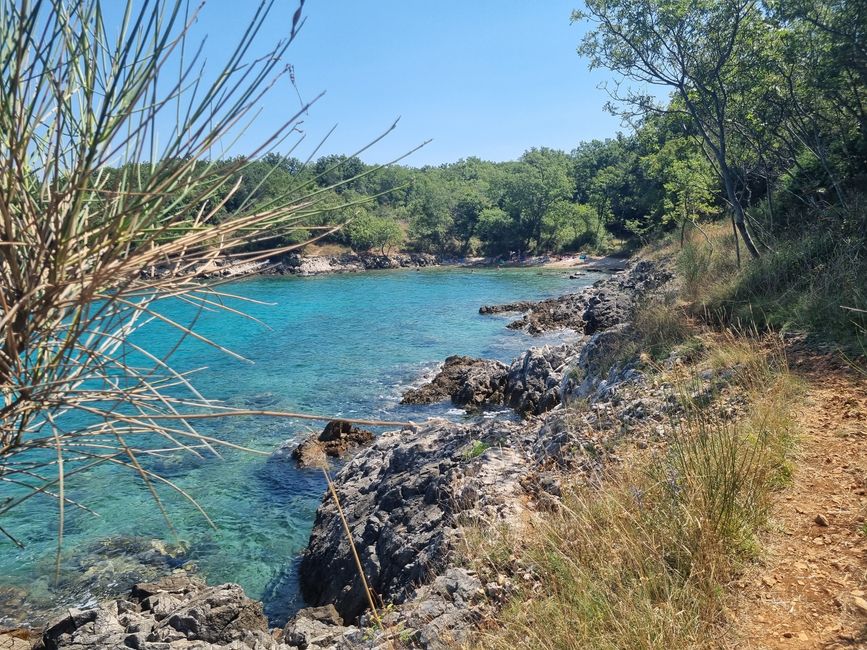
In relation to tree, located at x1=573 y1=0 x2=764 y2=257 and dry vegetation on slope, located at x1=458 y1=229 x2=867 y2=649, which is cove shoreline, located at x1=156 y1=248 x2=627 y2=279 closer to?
tree, located at x1=573 y1=0 x2=764 y2=257

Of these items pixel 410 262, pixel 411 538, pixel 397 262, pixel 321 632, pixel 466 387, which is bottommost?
pixel 321 632

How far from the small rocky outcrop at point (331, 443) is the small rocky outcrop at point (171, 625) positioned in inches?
217

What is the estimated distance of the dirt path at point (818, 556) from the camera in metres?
2.67

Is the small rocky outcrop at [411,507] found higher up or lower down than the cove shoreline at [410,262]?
lower down

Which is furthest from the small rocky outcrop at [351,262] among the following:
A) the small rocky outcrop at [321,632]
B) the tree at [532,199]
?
the small rocky outcrop at [321,632]

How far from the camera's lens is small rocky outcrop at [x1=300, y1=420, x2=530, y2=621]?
5.62 m

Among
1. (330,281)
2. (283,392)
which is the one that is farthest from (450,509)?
(330,281)

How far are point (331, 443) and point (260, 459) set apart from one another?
157 cm

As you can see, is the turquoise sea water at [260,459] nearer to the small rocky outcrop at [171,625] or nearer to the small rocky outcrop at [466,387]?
the small rocky outcrop at [466,387]

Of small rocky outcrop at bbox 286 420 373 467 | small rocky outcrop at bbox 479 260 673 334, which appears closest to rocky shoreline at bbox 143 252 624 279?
small rocky outcrop at bbox 479 260 673 334

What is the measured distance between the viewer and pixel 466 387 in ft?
49.5

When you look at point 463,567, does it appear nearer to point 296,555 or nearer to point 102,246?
point 102,246

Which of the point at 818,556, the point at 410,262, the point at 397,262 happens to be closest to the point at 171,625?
the point at 818,556

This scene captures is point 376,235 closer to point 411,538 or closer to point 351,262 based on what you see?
point 351,262
